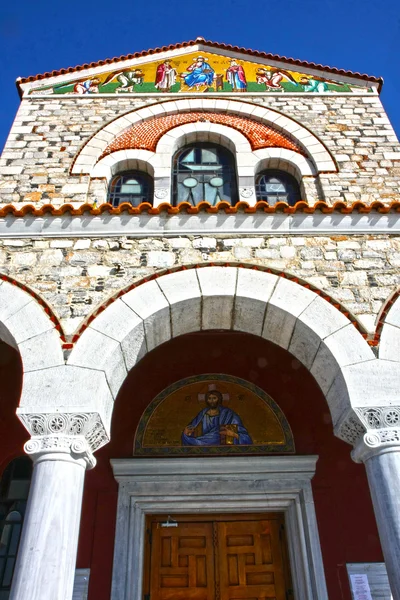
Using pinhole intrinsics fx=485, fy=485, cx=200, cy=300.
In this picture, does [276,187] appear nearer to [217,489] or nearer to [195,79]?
[195,79]

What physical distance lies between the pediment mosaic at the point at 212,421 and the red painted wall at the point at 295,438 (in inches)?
4.8

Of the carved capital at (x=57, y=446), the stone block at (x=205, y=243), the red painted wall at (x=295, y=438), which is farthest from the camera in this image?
the red painted wall at (x=295, y=438)

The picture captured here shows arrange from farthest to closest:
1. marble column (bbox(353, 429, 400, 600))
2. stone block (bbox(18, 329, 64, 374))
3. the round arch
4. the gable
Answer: the gable, the round arch, stone block (bbox(18, 329, 64, 374)), marble column (bbox(353, 429, 400, 600))

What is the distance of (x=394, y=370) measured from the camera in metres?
4.20

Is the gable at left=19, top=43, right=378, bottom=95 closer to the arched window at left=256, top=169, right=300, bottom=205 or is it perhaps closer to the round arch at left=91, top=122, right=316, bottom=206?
the round arch at left=91, top=122, right=316, bottom=206

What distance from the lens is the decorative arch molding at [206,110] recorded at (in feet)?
22.1

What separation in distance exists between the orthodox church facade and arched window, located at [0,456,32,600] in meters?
0.02

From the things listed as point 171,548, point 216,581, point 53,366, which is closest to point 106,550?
point 171,548

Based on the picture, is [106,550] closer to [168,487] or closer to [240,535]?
[168,487]

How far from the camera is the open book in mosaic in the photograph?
805cm

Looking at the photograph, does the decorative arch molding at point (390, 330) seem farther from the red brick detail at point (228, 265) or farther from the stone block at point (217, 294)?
the stone block at point (217, 294)

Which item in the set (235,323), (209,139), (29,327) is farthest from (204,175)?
(29,327)

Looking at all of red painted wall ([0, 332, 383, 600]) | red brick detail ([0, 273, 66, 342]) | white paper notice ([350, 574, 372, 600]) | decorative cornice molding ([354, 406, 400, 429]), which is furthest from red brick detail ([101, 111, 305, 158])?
white paper notice ([350, 574, 372, 600])

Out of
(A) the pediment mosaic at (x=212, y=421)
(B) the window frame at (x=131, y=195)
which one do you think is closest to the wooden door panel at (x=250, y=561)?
(A) the pediment mosaic at (x=212, y=421)
